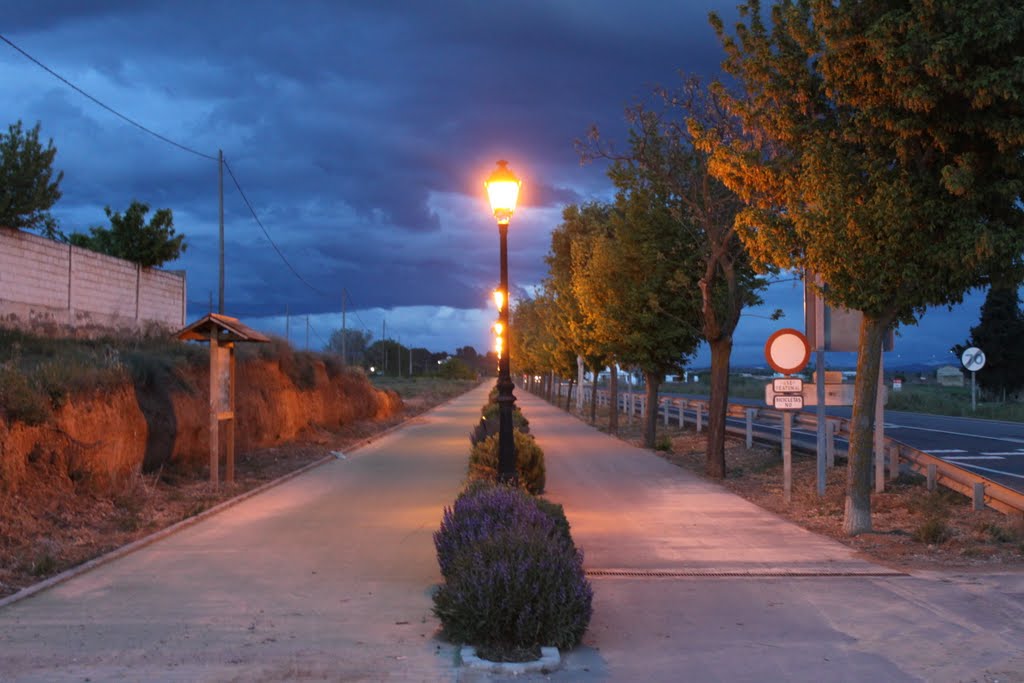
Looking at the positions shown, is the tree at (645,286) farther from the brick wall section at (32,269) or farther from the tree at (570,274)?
the brick wall section at (32,269)

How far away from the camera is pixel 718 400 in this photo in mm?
18672

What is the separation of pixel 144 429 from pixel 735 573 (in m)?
9.77

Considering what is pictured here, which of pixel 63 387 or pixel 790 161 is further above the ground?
pixel 790 161

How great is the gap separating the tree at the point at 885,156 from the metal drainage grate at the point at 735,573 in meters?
2.37

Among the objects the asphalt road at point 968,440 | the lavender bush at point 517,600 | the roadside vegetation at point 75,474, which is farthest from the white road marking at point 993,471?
the roadside vegetation at point 75,474

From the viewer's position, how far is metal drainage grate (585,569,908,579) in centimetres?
933

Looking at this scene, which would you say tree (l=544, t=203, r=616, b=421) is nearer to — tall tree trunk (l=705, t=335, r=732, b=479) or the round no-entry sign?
tall tree trunk (l=705, t=335, r=732, b=479)

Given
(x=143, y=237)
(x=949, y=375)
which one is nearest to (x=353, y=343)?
(x=949, y=375)

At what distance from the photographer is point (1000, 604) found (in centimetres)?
816

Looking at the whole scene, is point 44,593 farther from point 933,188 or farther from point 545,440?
point 545,440

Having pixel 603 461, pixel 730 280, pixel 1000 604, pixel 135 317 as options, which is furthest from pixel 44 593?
pixel 135 317

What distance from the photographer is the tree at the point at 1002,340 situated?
59.0 meters

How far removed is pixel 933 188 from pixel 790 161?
1.90 metres

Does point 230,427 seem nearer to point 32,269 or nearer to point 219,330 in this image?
point 219,330
